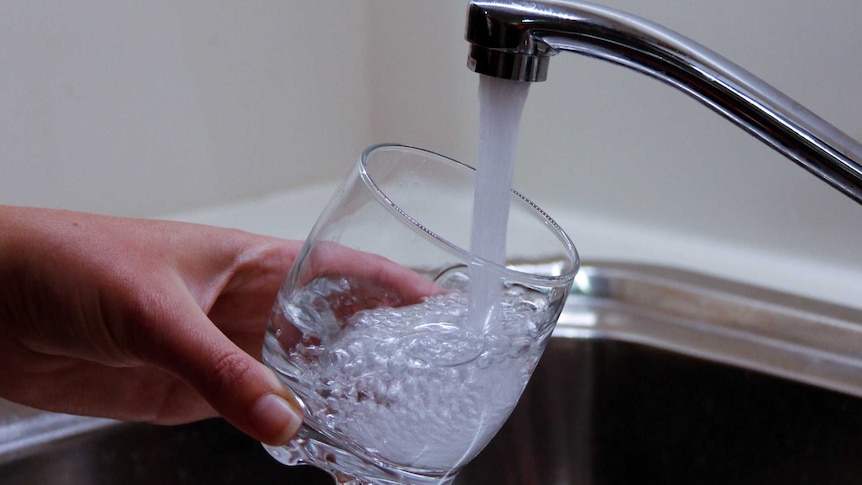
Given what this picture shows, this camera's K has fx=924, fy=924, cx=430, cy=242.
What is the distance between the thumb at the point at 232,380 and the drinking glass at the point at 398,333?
12 millimetres

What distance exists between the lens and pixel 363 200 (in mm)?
394

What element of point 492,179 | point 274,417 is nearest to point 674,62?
point 492,179

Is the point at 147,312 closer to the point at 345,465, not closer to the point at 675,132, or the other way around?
the point at 345,465

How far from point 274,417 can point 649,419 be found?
365 millimetres

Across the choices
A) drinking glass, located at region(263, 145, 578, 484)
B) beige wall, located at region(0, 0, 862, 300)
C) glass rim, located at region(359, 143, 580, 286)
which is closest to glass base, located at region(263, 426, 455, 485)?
drinking glass, located at region(263, 145, 578, 484)

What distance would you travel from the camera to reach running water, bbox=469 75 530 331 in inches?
15.0

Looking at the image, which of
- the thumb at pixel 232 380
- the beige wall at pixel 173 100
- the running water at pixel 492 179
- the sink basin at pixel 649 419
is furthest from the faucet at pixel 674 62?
the beige wall at pixel 173 100

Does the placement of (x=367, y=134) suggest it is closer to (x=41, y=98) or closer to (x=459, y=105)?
(x=459, y=105)

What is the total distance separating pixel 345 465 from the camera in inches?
16.8

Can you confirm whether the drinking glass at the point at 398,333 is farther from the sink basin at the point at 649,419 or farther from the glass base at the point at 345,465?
the sink basin at the point at 649,419

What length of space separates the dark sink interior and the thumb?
215 mm

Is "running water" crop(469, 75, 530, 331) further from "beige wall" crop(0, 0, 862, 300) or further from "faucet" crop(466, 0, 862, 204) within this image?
"beige wall" crop(0, 0, 862, 300)

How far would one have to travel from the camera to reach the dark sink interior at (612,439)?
2.05ft

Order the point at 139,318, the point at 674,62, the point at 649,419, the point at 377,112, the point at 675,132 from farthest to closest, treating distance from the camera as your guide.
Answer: the point at 377,112 → the point at 675,132 → the point at 649,419 → the point at 139,318 → the point at 674,62
